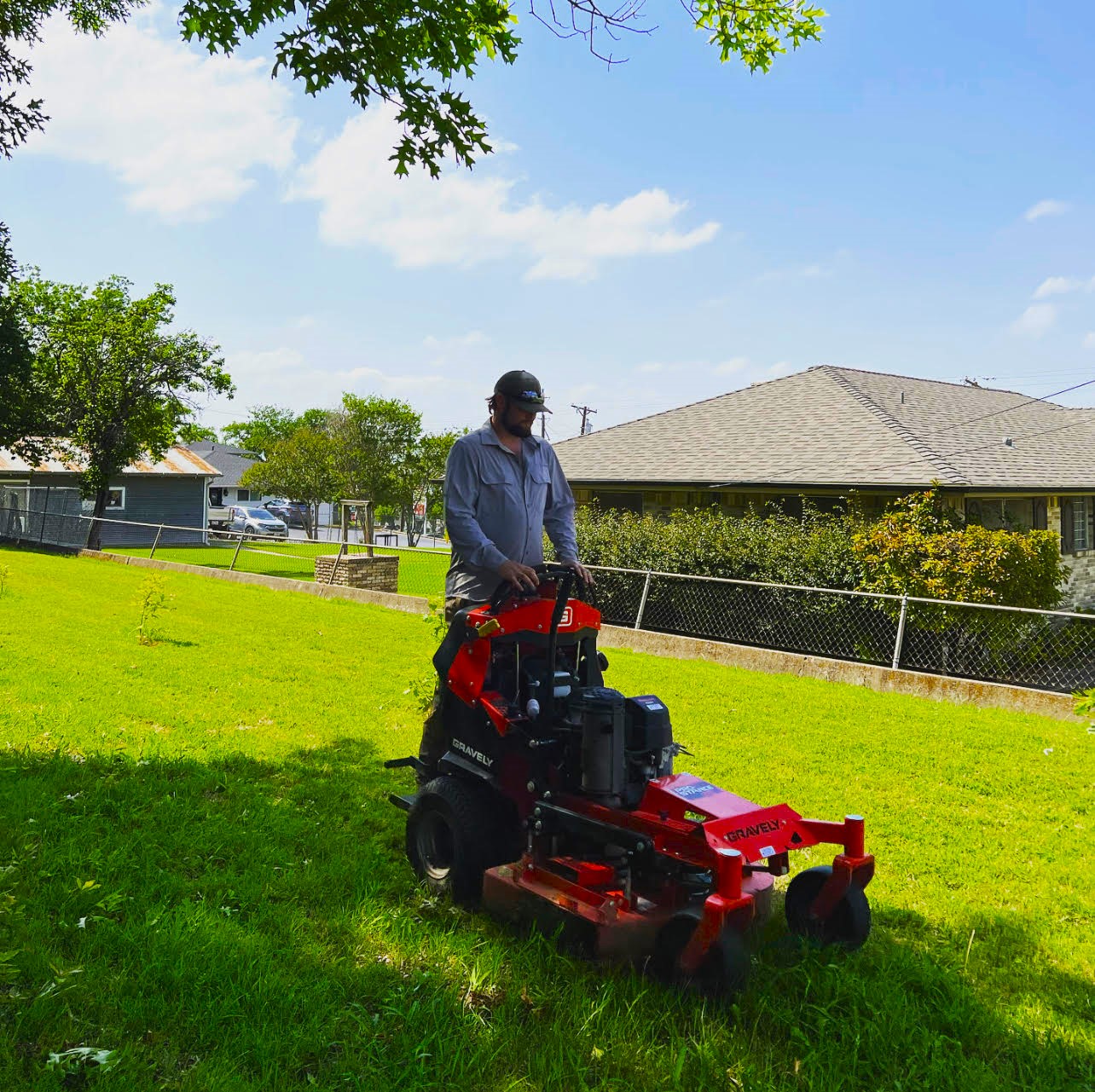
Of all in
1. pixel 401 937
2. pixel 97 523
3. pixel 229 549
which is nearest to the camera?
pixel 401 937

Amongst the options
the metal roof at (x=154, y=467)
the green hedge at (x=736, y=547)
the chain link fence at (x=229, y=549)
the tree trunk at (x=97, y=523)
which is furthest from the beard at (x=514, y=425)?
the metal roof at (x=154, y=467)

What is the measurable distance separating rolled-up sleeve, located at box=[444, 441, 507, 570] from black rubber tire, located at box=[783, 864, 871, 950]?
6.08 ft

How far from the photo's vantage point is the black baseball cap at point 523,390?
417 centimetres

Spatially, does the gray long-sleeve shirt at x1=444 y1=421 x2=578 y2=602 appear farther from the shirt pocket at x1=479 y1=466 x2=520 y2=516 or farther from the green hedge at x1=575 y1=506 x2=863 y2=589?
the green hedge at x1=575 y1=506 x2=863 y2=589

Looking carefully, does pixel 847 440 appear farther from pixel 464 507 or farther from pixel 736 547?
pixel 464 507

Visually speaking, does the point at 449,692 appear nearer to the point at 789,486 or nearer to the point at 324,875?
the point at 324,875

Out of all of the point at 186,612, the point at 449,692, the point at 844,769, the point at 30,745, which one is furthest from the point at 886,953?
the point at 186,612

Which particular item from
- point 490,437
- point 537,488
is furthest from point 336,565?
point 490,437

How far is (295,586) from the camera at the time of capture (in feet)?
59.1

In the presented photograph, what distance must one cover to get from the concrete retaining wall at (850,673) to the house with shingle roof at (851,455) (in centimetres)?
453

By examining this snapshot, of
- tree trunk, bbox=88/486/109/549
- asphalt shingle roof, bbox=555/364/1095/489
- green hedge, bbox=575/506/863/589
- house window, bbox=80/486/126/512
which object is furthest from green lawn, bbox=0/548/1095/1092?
house window, bbox=80/486/126/512

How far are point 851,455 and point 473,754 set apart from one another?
13.4 m

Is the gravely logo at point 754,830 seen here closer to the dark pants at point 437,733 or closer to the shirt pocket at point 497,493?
the dark pants at point 437,733

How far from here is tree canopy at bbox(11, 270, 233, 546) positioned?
89.1ft
